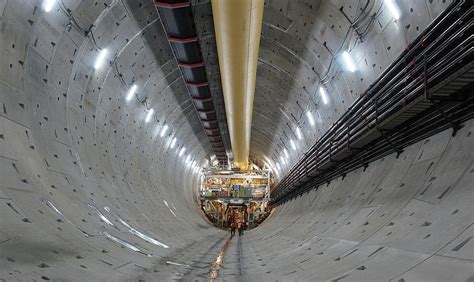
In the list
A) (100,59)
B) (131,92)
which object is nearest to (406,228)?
(100,59)

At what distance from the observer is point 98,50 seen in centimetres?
717

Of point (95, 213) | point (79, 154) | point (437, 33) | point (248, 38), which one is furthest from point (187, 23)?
point (437, 33)

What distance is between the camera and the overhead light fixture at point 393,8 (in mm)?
5316

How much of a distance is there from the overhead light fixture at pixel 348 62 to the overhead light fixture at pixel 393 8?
1.69 m

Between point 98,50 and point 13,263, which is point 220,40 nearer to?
point 98,50

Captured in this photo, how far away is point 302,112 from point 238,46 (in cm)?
460

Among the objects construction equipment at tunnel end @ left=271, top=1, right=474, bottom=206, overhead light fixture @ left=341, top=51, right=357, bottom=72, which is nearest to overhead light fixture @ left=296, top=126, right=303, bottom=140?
construction equipment at tunnel end @ left=271, top=1, right=474, bottom=206

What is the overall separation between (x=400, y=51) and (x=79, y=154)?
602 cm

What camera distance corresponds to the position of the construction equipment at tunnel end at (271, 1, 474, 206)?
3883 millimetres

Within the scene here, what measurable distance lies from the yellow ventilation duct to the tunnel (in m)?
0.53

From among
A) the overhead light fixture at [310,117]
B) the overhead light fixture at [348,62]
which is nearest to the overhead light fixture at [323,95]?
the overhead light fixture at [310,117]

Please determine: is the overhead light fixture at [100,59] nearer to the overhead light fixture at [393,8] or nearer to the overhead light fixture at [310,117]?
the overhead light fixture at [393,8]

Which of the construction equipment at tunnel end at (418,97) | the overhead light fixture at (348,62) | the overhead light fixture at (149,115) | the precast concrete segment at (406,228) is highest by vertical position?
the overhead light fixture at (149,115)

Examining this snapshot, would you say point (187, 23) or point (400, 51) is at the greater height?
point (187, 23)
